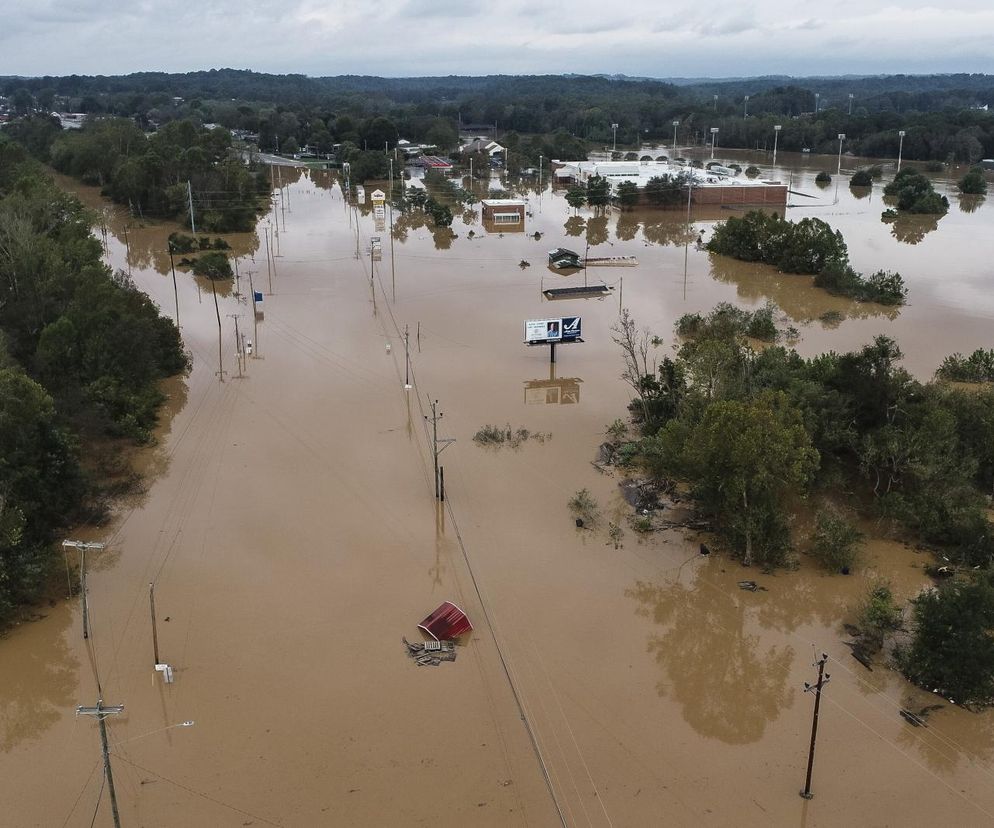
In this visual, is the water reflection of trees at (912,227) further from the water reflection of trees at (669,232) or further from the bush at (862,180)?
the bush at (862,180)

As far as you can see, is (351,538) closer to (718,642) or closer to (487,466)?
(487,466)

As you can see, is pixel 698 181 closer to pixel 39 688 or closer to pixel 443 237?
pixel 443 237

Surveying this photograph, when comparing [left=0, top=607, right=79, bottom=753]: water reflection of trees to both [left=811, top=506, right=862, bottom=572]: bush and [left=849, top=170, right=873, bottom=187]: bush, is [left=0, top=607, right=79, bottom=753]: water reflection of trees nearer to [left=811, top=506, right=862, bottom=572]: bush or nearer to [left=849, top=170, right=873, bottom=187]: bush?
[left=811, top=506, right=862, bottom=572]: bush

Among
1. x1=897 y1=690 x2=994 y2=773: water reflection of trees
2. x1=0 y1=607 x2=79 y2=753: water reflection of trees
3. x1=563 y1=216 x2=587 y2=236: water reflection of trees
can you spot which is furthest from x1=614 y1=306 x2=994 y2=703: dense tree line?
x1=563 y1=216 x2=587 y2=236: water reflection of trees

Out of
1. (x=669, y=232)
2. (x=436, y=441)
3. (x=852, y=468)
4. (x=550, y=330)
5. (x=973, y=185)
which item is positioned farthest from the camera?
(x=973, y=185)

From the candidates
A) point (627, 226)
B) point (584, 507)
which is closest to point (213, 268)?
point (627, 226)

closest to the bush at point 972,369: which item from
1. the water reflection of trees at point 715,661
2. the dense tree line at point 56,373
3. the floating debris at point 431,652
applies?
the water reflection of trees at point 715,661
